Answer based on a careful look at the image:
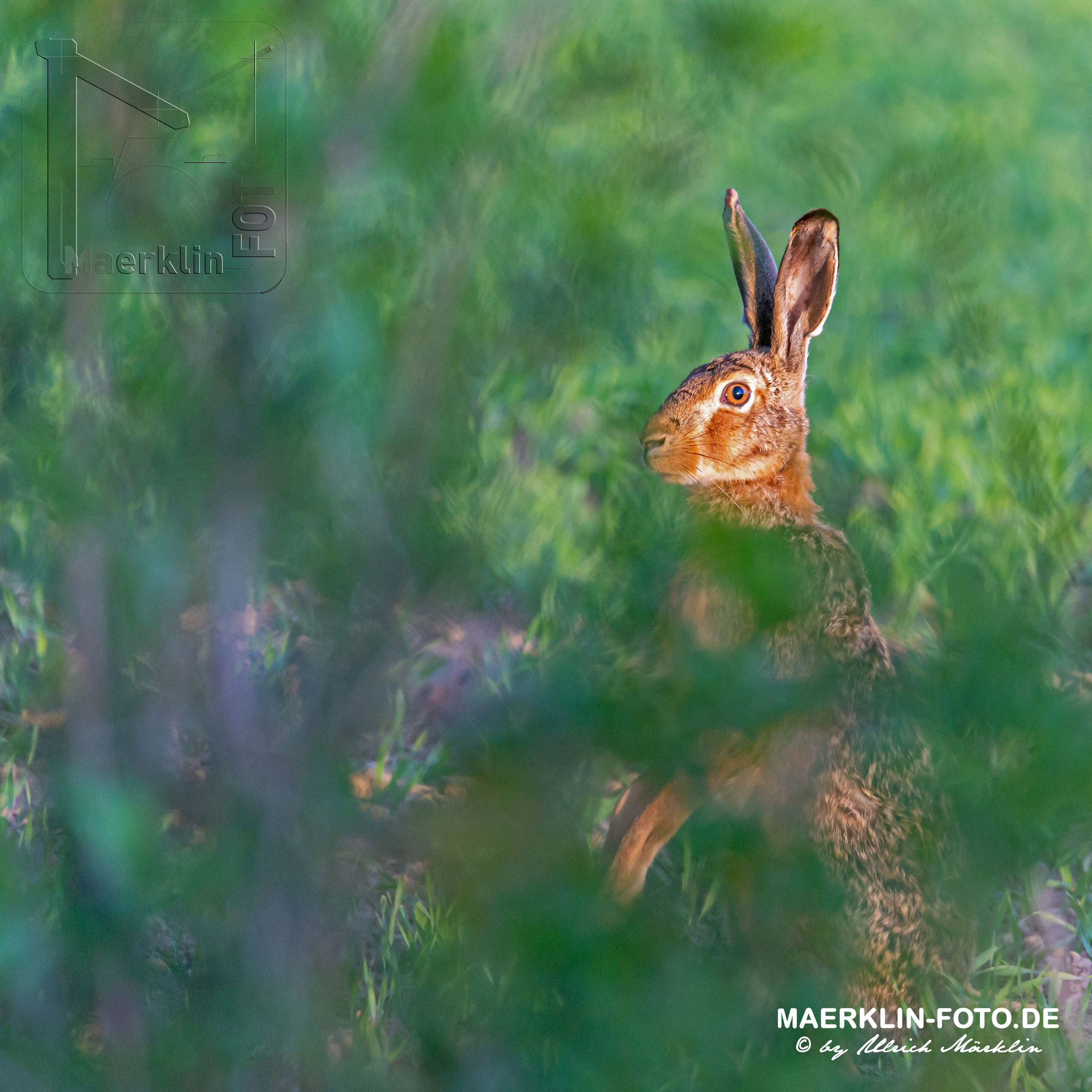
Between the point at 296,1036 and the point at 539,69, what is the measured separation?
0.50 m

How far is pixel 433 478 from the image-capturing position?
616mm

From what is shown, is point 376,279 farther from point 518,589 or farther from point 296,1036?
point 518,589

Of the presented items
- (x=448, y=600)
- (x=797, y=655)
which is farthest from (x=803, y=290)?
Answer: (x=797, y=655)

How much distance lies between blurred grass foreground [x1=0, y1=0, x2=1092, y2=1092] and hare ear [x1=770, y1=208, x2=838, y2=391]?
17 cm

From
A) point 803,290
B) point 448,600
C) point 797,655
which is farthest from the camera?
point 803,290

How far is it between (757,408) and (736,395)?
0.11ft

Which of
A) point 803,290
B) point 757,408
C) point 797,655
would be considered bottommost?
point 797,655

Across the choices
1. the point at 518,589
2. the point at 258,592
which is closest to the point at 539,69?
the point at 258,592

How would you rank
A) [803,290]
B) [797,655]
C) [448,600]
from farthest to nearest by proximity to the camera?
[803,290], [448,600], [797,655]

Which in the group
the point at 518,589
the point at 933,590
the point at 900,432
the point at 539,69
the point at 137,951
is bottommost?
the point at 137,951

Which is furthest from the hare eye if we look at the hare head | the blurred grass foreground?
the blurred grass foreground

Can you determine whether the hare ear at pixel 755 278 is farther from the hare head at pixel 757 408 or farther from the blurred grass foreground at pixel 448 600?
the blurred grass foreground at pixel 448 600

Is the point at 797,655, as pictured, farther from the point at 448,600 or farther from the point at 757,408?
the point at 757,408

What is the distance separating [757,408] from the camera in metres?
1.39
